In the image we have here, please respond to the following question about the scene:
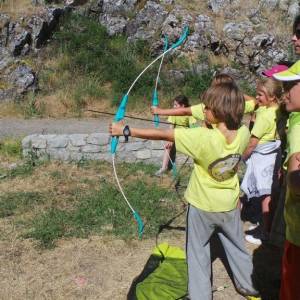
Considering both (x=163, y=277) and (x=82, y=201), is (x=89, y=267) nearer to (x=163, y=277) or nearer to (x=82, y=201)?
(x=163, y=277)

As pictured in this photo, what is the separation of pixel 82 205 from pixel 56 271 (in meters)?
1.31

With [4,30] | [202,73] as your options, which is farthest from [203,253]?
[4,30]

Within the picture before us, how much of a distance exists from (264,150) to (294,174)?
2.13 metres

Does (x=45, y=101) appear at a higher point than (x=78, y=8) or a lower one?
lower

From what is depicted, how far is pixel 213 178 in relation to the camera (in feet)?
9.31

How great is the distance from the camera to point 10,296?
11.0ft

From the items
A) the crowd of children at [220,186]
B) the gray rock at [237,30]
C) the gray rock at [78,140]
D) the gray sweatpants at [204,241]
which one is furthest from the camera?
the gray rock at [237,30]

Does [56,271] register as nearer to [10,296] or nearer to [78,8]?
[10,296]

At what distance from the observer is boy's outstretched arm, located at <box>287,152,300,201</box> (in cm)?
190

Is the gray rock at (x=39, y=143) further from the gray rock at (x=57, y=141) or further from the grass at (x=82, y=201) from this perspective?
the grass at (x=82, y=201)

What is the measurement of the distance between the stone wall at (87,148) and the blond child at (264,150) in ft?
8.52

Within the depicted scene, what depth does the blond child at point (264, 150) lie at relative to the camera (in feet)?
12.2

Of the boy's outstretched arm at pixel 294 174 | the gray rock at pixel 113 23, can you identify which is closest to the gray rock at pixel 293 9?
the gray rock at pixel 113 23

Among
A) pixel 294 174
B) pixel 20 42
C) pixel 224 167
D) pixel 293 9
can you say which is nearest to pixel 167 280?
pixel 224 167
